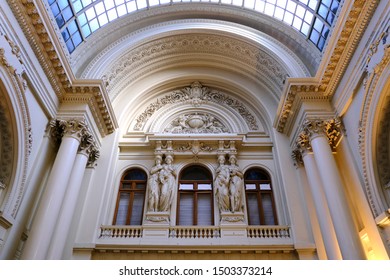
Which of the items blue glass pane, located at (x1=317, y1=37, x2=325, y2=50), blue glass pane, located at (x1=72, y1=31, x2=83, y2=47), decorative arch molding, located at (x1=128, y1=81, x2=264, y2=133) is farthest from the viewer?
decorative arch molding, located at (x1=128, y1=81, x2=264, y2=133)

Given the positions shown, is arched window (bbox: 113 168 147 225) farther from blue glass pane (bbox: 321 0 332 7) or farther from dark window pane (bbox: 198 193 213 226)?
blue glass pane (bbox: 321 0 332 7)

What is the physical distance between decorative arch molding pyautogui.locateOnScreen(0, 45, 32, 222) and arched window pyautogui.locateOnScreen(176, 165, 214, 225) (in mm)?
5634

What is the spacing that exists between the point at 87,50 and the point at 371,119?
1142cm

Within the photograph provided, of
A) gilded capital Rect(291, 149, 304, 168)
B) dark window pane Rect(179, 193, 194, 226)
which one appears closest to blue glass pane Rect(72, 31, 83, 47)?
dark window pane Rect(179, 193, 194, 226)

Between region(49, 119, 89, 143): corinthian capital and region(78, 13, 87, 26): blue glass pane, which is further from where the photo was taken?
region(78, 13, 87, 26): blue glass pane

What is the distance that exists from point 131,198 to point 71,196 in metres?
2.57

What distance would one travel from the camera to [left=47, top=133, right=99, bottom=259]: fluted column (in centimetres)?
876

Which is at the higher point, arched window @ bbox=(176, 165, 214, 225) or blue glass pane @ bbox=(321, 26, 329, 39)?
blue glass pane @ bbox=(321, 26, 329, 39)

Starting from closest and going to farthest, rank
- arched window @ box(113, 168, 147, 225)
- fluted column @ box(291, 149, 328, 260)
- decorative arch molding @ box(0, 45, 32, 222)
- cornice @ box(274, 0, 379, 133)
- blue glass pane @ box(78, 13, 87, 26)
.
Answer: decorative arch molding @ box(0, 45, 32, 222) < cornice @ box(274, 0, 379, 133) < fluted column @ box(291, 149, 328, 260) < arched window @ box(113, 168, 147, 225) < blue glass pane @ box(78, 13, 87, 26)

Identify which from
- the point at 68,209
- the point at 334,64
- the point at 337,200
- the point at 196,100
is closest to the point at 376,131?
the point at 337,200

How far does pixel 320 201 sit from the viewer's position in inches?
375

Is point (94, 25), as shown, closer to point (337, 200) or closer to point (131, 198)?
point (131, 198)

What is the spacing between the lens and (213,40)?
14398 millimetres

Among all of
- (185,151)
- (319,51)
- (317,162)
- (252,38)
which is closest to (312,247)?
(317,162)
